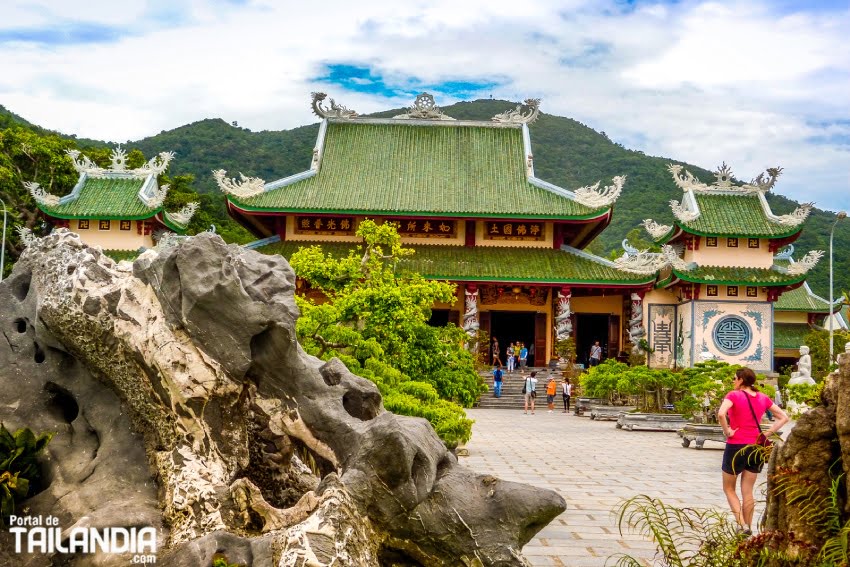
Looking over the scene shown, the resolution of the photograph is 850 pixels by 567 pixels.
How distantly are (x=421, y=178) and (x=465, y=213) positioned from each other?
122 inches

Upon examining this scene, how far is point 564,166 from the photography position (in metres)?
70.7

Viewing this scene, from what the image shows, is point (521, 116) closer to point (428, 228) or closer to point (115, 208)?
point (428, 228)

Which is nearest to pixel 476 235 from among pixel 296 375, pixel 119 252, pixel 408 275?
pixel 119 252

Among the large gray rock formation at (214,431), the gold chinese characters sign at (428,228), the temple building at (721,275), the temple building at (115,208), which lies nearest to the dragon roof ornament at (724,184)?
the temple building at (721,275)

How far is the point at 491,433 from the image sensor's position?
16.6 m

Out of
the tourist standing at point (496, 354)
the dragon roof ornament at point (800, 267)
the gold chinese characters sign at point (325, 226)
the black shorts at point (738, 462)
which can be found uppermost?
the gold chinese characters sign at point (325, 226)

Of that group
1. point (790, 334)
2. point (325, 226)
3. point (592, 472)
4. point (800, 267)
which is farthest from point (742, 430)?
point (790, 334)

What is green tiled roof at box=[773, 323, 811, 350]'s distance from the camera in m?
35.1

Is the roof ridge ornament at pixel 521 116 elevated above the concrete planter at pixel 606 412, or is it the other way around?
the roof ridge ornament at pixel 521 116

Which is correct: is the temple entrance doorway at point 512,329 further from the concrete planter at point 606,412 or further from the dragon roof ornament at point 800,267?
the concrete planter at point 606,412

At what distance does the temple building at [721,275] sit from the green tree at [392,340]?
16.5m

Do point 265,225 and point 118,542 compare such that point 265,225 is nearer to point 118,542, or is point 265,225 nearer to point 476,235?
point 476,235

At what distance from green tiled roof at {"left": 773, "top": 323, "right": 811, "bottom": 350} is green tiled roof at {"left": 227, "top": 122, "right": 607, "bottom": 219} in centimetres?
1362

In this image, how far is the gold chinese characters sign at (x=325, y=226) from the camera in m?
28.6
